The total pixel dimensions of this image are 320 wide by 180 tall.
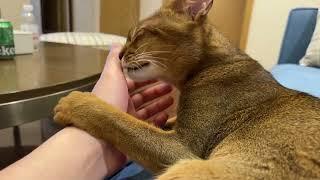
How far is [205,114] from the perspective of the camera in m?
0.84

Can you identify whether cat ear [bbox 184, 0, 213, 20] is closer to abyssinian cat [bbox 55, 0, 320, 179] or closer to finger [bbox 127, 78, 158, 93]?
abyssinian cat [bbox 55, 0, 320, 179]

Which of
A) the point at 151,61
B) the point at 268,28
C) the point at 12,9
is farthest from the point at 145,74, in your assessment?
the point at 12,9

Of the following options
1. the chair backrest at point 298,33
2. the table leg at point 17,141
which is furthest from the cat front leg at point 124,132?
the chair backrest at point 298,33

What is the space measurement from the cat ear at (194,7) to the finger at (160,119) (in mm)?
345

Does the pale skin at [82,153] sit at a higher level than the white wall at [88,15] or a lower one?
higher

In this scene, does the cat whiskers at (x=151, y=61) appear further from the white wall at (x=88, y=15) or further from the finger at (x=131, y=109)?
the white wall at (x=88, y=15)

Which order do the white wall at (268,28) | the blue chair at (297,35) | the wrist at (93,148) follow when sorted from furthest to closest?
the white wall at (268,28) → the blue chair at (297,35) → the wrist at (93,148)

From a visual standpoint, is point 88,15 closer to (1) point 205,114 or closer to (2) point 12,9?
(2) point 12,9

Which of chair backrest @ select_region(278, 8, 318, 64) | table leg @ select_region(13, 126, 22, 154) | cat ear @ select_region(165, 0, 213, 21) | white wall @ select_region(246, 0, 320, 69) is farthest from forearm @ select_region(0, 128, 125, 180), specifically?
white wall @ select_region(246, 0, 320, 69)

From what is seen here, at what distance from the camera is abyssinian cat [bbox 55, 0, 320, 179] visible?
2.34ft

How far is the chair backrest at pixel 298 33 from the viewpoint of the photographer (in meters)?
2.16

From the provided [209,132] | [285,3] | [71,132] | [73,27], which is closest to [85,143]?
[71,132]

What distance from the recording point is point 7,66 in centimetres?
108

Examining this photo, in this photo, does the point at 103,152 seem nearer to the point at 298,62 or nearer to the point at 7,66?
the point at 7,66
